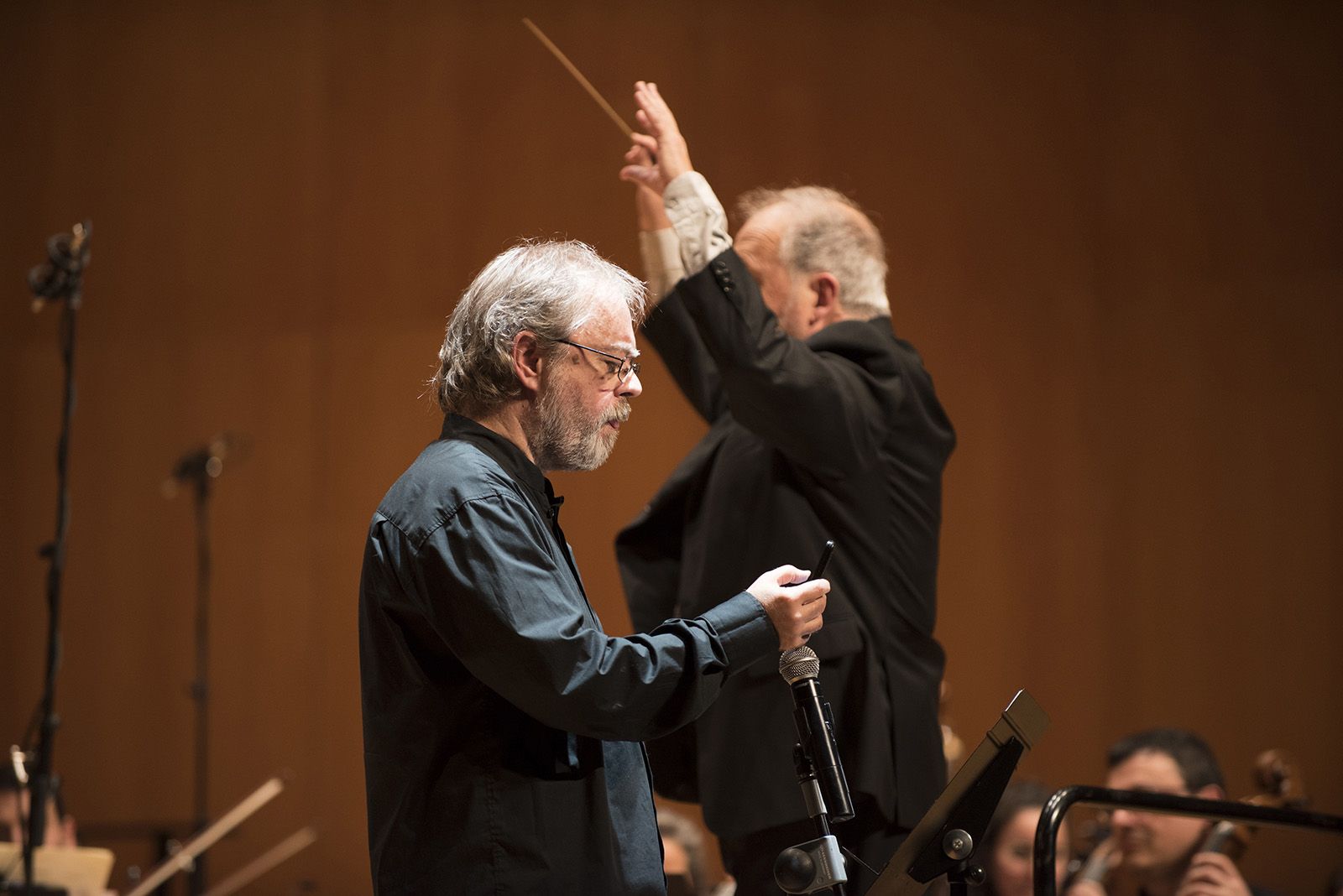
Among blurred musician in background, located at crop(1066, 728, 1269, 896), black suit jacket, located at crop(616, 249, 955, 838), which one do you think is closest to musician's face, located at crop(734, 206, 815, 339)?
black suit jacket, located at crop(616, 249, 955, 838)

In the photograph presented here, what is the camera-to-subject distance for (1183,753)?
3389 mm

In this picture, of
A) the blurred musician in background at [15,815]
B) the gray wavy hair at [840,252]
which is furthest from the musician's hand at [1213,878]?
the blurred musician in background at [15,815]

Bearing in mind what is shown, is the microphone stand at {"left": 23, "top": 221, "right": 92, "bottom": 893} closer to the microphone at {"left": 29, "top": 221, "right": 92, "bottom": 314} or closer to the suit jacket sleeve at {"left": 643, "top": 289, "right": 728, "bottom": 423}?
the microphone at {"left": 29, "top": 221, "right": 92, "bottom": 314}

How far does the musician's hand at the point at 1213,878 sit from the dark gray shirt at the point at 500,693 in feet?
5.24

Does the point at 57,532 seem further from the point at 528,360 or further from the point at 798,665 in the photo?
the point at 798,665

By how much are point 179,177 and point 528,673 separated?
5173mm

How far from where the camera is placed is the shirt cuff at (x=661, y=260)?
237cm

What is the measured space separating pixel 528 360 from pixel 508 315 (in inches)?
2.4

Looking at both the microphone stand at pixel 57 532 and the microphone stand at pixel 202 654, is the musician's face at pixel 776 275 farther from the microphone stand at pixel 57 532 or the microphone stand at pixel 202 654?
the microphone stand at pixel 202 654

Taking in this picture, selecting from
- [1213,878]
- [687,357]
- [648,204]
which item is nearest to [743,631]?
[648,204]

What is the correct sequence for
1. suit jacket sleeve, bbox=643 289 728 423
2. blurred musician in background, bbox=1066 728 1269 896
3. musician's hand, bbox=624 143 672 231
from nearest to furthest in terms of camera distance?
1. musician's hand, bbox=624 143 672 231
2. suit jacket sleeve, bbox=643 289 728 423
3. blurred musician in background, bbox=1066 728 1269 896

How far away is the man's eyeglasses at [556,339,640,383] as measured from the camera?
5.95 ft

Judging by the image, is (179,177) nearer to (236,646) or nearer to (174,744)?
(236,646)

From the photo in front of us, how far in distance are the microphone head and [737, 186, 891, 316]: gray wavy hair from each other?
1015 millimetres
